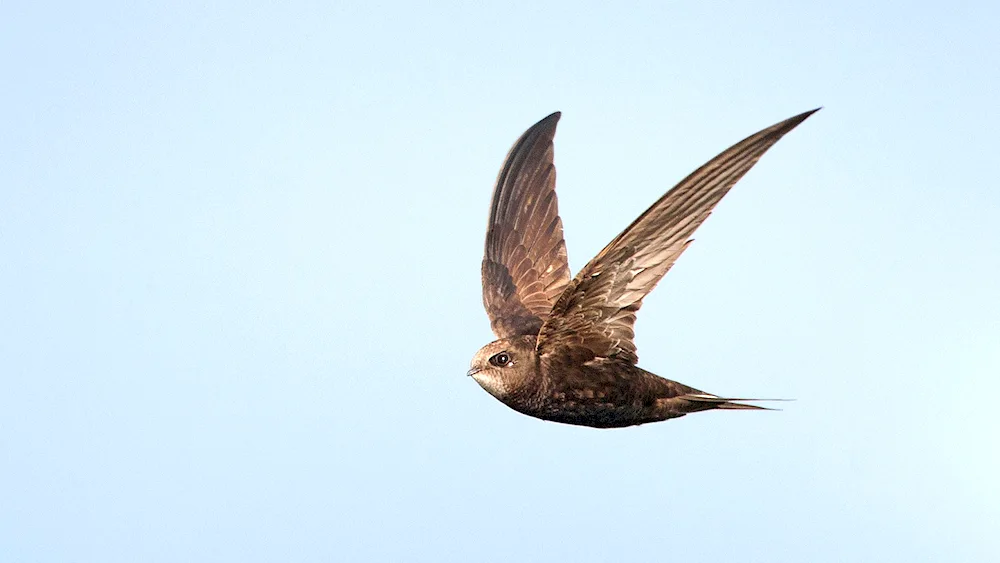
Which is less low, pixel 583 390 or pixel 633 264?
pixel 633 264

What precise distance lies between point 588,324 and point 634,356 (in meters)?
0.46

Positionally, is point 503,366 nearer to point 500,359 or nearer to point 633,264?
point 500,359

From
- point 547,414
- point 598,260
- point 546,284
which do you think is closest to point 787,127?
point 598,260

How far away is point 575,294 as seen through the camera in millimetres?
8055

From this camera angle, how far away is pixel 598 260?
7.76 m

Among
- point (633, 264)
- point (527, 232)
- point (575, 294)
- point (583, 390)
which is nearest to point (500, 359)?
point (583, 390)

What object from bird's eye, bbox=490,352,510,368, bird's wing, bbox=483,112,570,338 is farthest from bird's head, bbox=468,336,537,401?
bird's wing, bbox=483,112,570,338

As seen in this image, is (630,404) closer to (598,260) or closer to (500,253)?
(598,260)

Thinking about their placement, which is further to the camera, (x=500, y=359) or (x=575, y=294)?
(x=500, y=359)

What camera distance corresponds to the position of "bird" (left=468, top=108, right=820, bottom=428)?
749 cm

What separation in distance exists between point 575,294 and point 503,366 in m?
0.85

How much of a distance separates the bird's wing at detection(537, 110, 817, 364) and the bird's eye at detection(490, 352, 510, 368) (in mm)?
250

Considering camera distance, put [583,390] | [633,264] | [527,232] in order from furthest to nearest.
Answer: [527,232]
[583,390]
[633,264]

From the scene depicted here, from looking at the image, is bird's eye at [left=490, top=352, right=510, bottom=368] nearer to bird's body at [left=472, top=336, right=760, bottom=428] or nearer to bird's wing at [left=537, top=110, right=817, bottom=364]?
bird's body at [left=472, top=336, right=760, bottom=428]
